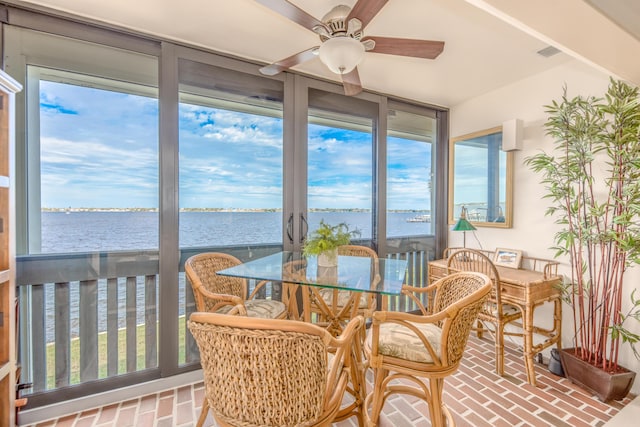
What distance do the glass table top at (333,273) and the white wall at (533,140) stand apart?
1.53 m

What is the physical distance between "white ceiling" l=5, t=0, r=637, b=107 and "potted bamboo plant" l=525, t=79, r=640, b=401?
494 millimetres

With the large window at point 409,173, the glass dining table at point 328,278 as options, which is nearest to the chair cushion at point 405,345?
the glass dining table at point 328,278

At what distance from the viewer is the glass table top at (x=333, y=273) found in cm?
163

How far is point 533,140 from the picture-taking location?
9.03ft

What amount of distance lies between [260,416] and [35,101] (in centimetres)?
237

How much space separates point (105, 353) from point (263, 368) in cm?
188

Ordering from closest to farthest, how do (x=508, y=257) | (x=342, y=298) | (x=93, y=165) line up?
(x=93, y=165), (x=342, y=298), (x=508, y=257)

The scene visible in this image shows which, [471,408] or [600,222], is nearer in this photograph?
[471,408]

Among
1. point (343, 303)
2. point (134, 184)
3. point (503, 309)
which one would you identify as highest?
point (134, 184)

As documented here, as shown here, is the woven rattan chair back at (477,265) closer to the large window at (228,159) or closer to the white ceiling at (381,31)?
the white ceiling at (381,31)

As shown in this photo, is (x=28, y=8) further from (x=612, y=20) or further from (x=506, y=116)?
(x=506, y=116)

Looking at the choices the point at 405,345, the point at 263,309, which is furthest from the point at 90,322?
the point at 405,345

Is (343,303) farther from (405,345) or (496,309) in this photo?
(496,309)

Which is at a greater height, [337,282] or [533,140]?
[533,140]
